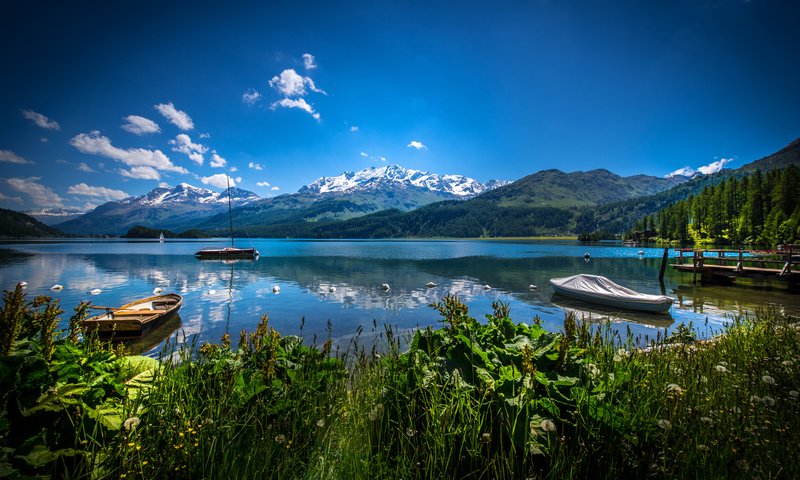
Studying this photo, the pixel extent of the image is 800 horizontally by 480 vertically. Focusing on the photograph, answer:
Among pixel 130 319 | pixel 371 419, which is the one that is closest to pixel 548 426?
pixel 371 419

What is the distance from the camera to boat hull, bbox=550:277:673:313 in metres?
23.0

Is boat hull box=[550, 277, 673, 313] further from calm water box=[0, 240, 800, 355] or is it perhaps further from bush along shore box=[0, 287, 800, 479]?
bush along shore box=[0, 287, 800, 479]

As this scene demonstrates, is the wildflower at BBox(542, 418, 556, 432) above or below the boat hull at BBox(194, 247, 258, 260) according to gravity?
above

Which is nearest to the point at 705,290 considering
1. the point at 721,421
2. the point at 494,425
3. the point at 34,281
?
the point at 721,421

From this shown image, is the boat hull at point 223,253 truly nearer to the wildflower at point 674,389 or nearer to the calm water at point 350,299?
the calm water at point 350,299

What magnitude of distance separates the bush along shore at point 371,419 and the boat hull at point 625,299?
73.4ft

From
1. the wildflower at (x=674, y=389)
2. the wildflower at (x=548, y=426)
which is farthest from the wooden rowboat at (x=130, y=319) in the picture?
the wildflower at (x=674, y=389)

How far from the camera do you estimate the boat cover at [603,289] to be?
23859 millimetres

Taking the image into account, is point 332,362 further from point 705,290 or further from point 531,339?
point 705,290

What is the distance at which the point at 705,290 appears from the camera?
34094 millimetres

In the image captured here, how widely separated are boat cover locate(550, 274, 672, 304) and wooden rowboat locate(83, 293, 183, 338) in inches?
1209

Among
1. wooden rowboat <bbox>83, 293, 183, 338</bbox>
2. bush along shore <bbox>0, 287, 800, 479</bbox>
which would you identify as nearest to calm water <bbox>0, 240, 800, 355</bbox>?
wooden rowboat <bbox>83, 293, 183, 338</bbox>

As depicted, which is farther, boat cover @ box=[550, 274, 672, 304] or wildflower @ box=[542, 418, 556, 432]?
boat cover @ box=[550, 274, 672, 304]

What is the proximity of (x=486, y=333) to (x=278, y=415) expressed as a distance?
314 centimetres
